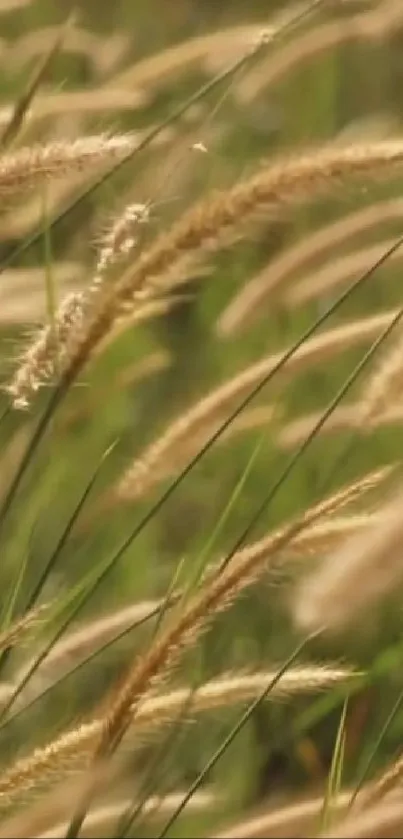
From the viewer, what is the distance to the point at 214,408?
31.7 inches

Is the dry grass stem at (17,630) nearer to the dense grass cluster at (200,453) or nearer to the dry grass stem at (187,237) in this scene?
the dense grass cluster at (200,453)

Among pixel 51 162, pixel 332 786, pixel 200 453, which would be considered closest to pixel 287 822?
pixel 332 786

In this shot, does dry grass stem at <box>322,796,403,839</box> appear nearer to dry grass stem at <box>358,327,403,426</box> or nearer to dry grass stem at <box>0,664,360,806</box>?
dry grass stem at <box>0,664,360,806</box>

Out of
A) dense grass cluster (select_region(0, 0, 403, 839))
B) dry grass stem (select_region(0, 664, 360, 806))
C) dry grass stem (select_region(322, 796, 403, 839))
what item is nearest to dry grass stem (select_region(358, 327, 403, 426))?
dense grass cluster (select_region(0, 0, 403, 839))

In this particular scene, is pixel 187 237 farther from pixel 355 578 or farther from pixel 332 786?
pixel 332 786

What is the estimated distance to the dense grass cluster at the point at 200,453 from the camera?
566 millimetres

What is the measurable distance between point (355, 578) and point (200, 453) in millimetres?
149

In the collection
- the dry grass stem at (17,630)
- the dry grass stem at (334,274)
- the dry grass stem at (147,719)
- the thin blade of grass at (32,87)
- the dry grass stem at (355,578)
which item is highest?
the thin blade of grass at (32,87)

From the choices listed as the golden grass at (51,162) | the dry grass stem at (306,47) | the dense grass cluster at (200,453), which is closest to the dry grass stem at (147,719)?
the dense grass cluster at (200,453)

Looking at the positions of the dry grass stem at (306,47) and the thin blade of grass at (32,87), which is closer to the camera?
the thin blade of grass at (32,87)

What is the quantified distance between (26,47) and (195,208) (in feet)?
2.49

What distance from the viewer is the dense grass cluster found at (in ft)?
1.86

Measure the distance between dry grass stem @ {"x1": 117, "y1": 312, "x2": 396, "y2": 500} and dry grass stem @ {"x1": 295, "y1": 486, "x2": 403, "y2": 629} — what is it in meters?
0.21

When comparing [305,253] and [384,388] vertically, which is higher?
[305,253]
